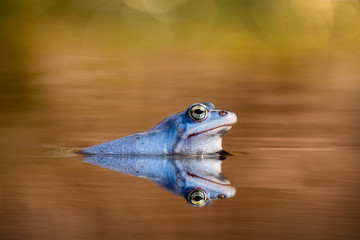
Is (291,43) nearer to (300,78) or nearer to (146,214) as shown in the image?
(300,78)

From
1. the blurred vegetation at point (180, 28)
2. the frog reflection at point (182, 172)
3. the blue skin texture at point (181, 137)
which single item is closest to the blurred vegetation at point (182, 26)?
the blurred vegetation at point (180, 28)

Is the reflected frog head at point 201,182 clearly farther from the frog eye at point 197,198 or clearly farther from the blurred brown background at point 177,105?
the blurred brown background at point 177,105

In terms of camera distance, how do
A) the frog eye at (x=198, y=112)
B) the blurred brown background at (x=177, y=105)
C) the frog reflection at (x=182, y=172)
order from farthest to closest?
the frog eye at (x=198, y=112), the frog reflection at (x=182, y=172), the blurred brown background at (x=177, y=105)

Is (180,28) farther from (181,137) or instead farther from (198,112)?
(198,112)

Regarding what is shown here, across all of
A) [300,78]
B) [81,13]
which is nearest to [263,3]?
[81,13]

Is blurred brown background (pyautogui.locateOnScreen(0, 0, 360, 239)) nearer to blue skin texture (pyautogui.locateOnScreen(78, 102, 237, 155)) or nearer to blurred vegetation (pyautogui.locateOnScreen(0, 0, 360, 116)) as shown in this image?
blurred vegetation (pyautogui.locateOnScreen(0, 0, 360, 116))

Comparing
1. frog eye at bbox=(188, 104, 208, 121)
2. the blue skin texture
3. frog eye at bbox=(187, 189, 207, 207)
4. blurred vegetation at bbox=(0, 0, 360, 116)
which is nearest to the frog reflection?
frog eye at bbox=(187, 189, 207, 207)
